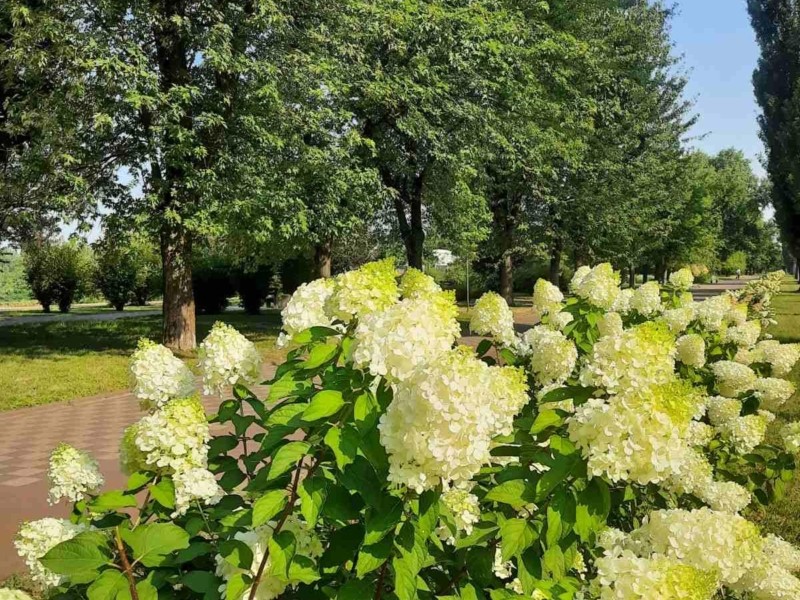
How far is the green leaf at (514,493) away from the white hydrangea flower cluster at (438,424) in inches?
8.9

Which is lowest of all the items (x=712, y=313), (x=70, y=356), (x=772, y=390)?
(x=70, y=356)

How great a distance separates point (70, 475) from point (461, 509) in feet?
4.10

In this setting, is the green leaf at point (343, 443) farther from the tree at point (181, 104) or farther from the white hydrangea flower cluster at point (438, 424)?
the tree at point (181, 104)

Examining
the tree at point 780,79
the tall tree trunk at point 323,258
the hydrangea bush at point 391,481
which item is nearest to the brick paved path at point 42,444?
the hydrangea bush at point 391,481

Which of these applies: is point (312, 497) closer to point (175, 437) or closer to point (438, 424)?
point (438, 424)

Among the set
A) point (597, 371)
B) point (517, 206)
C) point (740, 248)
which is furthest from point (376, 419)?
point (740, 248)

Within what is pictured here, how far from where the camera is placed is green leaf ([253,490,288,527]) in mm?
1622

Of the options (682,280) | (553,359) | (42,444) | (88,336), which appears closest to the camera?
(553,359)

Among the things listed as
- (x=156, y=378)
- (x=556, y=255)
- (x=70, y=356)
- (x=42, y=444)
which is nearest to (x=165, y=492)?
(x=156, y=378)

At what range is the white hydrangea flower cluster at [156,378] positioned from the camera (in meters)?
2.36

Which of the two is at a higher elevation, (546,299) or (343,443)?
(546,299)

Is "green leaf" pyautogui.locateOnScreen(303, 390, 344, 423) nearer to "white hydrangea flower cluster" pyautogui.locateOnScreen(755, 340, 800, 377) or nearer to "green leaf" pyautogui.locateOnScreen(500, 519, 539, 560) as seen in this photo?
"green leaf" pyautogui.locateOnScreen(500, 519, 539, 560)

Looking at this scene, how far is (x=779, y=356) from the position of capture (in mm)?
4734

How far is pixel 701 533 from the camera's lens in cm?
189
